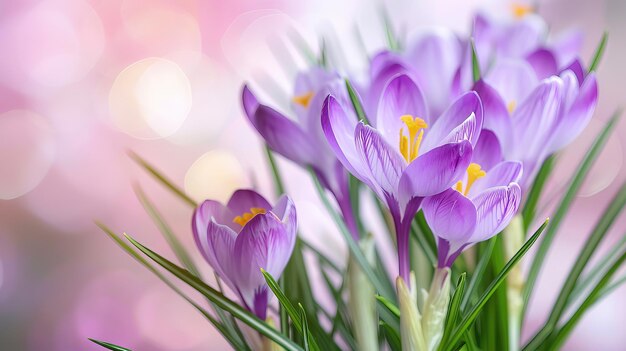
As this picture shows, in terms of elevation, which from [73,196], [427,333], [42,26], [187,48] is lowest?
[427,333]

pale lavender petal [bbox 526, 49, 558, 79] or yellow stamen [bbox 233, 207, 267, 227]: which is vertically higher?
pale lavender petal [bbox 526, 49, 558, 79]

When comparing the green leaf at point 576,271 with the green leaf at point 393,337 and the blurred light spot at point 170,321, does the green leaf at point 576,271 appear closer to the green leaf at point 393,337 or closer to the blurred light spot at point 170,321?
the green leaf at point 393,337

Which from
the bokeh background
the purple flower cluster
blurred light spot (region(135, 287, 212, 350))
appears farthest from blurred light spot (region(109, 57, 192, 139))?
the purple flower cluster

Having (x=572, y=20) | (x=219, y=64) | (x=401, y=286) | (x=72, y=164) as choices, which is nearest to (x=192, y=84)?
(x=219, y=64)

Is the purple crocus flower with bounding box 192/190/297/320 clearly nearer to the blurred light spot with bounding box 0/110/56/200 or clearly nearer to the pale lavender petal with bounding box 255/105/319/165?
the pale lavender petal with bounding box 255/105/319/165

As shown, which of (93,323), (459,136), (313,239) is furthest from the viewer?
(313,239)

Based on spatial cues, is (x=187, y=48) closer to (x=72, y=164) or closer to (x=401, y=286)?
(x=72, y=164)

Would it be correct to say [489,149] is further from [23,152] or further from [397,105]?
[23,152]
